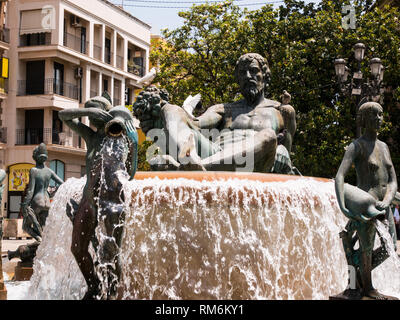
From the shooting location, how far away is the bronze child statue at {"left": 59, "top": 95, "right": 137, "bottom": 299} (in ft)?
16.7

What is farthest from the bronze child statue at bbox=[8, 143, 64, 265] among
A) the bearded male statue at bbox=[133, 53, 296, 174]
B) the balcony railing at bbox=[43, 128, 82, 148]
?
the balcony railing at bbox=[43, 128, 82, 148]

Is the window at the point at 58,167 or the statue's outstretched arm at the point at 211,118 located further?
the window at the point at 58,167

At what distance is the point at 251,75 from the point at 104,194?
3.41 metres

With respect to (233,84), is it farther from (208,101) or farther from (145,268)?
(145,268)

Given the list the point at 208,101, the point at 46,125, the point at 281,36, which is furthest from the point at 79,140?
the point at 281,36

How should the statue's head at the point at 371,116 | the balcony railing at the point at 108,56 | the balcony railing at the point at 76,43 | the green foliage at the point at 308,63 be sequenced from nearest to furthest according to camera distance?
the statue's head at the point at 371,116
the green foliage at the point at 308,63
the balcony railing at the point at 76,43
the balcony railing at the point at 108,56

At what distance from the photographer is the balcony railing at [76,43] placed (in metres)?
38.2

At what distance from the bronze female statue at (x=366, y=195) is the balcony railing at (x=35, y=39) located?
3381 cm

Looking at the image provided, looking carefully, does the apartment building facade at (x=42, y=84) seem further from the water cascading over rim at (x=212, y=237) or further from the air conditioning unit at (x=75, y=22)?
the water cascading over rim at (x=212, y=237)

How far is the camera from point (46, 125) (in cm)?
3662

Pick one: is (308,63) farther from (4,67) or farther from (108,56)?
(108,56)

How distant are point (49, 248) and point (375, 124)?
11.8 feet

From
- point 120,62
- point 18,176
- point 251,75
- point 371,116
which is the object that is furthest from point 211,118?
point 120,62

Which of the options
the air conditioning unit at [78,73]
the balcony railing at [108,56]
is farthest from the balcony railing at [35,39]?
the balcony railing at [108,56]
